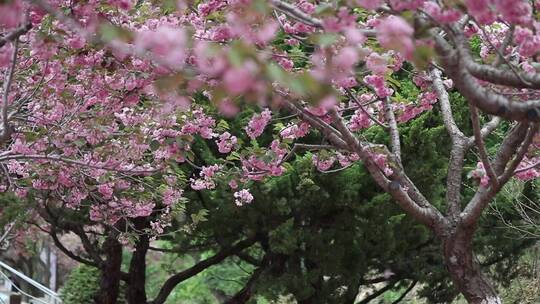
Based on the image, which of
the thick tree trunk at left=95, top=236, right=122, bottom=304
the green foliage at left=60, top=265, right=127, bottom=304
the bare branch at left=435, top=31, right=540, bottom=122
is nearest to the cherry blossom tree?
the bare branch at left=435, top=31, right=540, bottom=122

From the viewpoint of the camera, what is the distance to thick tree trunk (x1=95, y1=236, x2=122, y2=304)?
29.4 ft

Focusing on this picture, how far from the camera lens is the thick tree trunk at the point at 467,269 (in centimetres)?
464

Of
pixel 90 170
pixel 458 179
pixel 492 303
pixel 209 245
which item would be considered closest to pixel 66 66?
pixel 90 170

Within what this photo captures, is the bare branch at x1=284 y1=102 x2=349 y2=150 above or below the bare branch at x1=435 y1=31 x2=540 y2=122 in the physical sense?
above

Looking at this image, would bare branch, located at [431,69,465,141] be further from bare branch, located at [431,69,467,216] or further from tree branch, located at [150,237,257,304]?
tree branch, located at [150,237,257,304]

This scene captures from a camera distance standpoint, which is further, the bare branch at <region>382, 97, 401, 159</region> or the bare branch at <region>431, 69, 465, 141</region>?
the bare branch at <region>431, 69, 465, 141</region>

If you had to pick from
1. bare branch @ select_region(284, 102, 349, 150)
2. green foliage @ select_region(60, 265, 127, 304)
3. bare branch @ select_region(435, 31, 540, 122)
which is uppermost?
green foliage @ select_region(60, 265, 127, 304)

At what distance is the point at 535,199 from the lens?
8383 millimetres

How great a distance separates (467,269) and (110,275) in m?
5.40

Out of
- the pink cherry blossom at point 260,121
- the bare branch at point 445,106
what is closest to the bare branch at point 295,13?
the pink cherry blossom at point 260,121

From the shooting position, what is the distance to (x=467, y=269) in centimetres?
467

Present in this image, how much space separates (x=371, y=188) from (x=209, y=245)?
92.3 inches

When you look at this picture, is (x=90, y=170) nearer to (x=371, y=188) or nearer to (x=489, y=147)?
(x=371, y=188)

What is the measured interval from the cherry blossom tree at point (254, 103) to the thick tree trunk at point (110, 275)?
2529 millimetres
